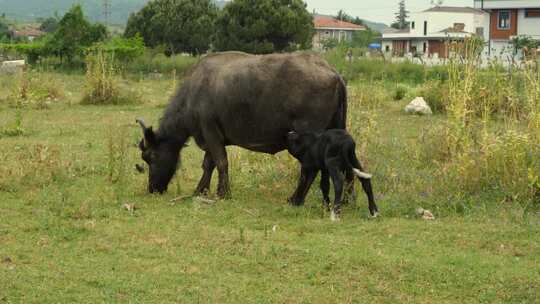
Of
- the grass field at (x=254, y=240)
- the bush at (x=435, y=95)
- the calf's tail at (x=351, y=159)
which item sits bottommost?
the grass field at (x=254, y=240)

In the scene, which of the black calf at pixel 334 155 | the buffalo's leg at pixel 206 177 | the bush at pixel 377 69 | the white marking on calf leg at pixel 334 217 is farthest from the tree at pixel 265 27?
the white marking on calf leg at pixel 334 217

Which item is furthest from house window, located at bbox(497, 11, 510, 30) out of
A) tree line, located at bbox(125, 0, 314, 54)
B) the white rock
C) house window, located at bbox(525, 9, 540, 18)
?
Result: the white rock

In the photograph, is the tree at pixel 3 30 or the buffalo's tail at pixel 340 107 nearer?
the buffalo's tail at pixel 340 107

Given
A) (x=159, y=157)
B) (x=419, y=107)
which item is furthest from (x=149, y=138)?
(x=419, y=107)

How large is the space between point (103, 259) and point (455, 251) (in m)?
3.15

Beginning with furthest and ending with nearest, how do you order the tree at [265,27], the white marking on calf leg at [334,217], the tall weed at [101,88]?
the tree at [265,27], the tall weed at [101,88], the white marking on calf leg at [334,217]

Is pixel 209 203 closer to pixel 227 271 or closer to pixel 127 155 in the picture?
pixel 227 271

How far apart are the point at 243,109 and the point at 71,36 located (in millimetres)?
25170

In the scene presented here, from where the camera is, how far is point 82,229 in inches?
316

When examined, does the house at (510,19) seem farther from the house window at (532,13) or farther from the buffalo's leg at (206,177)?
the buffalo's leg at (206,177)

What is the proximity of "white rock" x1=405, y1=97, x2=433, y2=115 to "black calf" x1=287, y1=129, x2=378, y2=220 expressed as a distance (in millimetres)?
10676

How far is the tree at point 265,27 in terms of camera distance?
39.7m

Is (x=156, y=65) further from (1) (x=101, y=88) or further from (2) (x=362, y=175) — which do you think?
(2) (x=362, y=175)

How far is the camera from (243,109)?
963 centimetres
